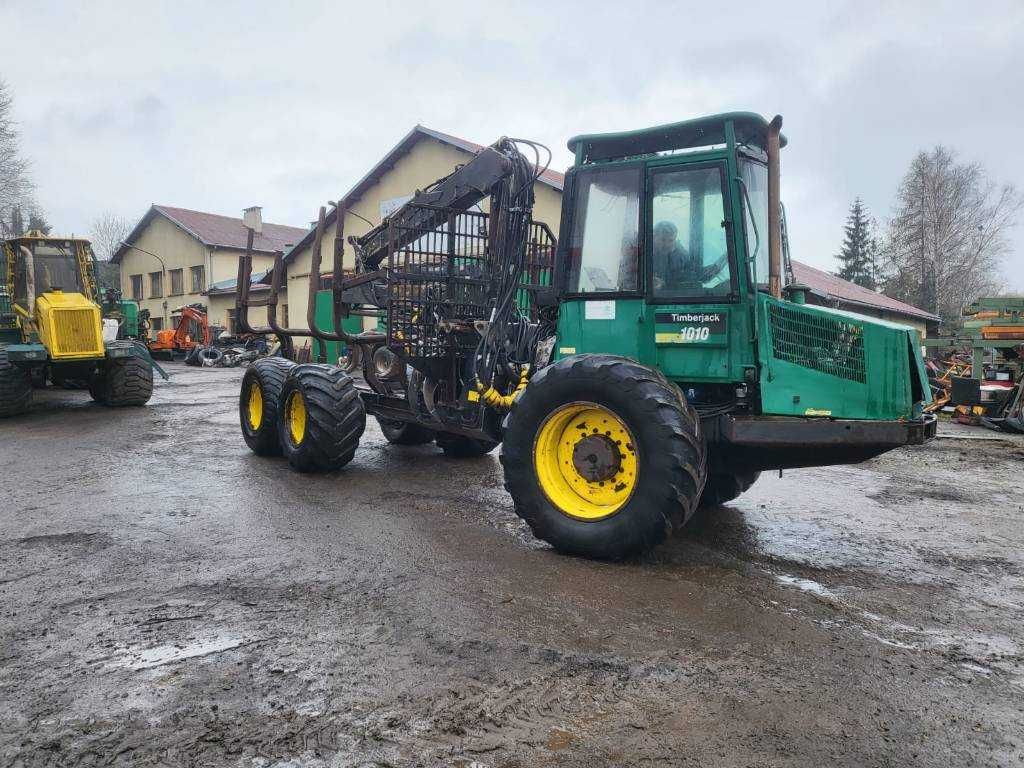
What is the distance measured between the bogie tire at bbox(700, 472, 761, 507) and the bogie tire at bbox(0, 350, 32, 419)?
11.1 metres

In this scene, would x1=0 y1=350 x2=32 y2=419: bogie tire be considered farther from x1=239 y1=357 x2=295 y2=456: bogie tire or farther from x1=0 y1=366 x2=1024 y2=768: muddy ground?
x1=0 y1=366 x2=1024 y2=768: muddy ground

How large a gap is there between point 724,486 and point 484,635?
3146 mm

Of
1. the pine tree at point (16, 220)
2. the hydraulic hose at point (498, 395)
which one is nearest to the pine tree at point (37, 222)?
the pine tree at point (16, 220)

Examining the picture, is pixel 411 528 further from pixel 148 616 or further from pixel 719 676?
pixel 719 676

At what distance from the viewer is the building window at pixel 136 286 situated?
43.1 metres

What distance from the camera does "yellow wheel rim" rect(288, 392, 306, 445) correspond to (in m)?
7.86

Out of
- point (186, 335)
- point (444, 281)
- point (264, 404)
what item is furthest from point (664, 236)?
point (186, 335)

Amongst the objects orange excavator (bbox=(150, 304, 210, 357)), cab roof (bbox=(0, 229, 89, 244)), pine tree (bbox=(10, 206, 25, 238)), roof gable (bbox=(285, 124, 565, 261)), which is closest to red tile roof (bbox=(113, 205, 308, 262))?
pine tree (bbox=(10, 206, 25, 238))

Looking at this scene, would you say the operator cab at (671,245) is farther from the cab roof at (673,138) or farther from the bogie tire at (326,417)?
the bogie tire at (326,417)

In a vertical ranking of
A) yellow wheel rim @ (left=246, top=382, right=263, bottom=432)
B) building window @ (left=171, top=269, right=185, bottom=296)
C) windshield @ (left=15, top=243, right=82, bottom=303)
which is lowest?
yellow wheel rim @ (left=246, top=382, right=263, bottom=432)

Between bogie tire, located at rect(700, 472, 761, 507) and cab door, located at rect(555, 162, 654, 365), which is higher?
cab door, located at rect(555, 162, 654, 365)

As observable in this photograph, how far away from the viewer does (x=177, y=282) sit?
132 feet

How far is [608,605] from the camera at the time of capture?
408 cm

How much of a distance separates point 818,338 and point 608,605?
2.11 meters
